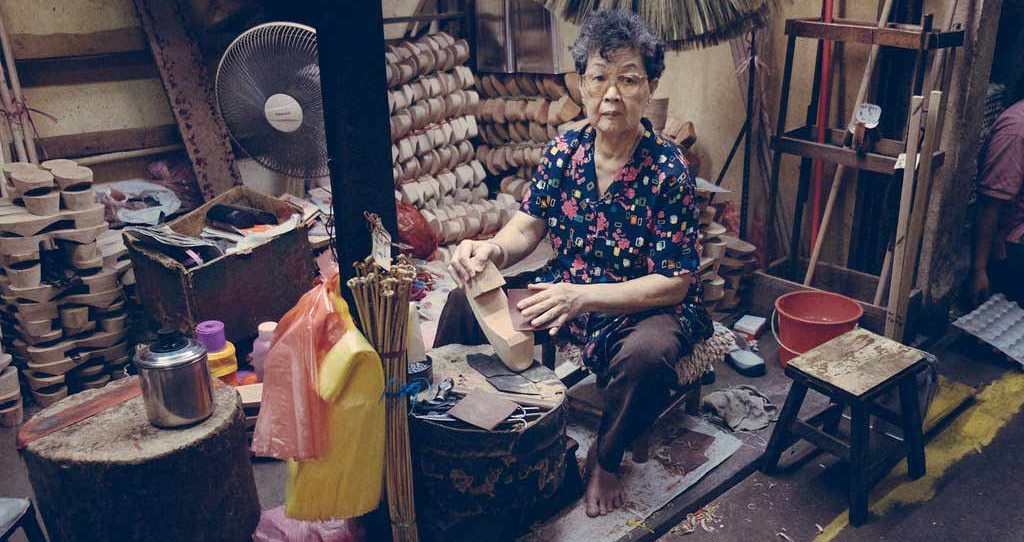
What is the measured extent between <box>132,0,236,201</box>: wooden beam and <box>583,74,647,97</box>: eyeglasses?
278 centimetres

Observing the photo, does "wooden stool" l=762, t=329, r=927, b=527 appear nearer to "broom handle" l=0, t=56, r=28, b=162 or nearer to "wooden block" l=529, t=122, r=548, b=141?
"wooden block" l=529, t=122, r=548, b=141

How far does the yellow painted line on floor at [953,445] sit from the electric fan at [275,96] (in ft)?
9.78

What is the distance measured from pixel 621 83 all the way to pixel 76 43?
10.8 ft

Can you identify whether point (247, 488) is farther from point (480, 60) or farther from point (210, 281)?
point (480, 60)

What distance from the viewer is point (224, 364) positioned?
13.1 ft

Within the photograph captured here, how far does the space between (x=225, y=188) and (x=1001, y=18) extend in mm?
4833

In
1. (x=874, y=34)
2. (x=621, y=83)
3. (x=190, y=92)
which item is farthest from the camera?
(x=190, y=92)

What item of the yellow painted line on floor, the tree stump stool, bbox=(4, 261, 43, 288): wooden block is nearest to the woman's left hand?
the tree stump stool

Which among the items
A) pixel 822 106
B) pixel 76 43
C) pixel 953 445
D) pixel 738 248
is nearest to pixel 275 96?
pixel 76 43

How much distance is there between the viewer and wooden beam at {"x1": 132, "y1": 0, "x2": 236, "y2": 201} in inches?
191

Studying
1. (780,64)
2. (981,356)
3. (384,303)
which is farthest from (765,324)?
(384,303)

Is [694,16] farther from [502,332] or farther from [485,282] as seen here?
[502,332]

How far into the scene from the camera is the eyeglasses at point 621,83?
3264 millimetres

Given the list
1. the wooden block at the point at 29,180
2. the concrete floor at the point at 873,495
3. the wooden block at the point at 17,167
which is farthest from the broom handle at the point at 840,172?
the wooden block at the point at 17,167
